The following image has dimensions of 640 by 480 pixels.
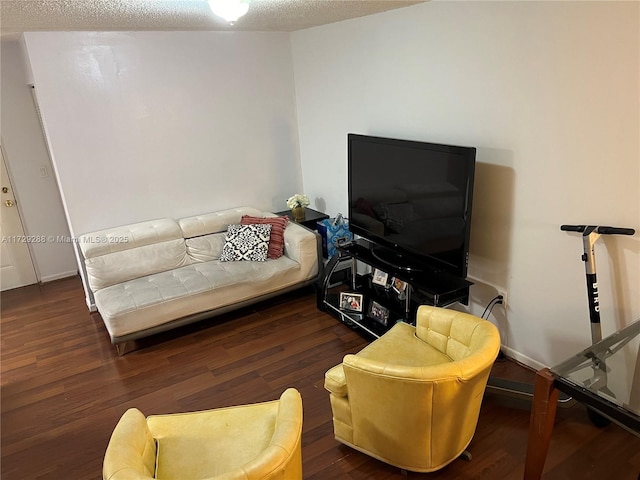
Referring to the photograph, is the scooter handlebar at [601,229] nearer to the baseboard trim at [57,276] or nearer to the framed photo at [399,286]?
the framed photo at [399,286]

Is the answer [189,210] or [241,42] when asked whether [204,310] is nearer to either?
[189,210]

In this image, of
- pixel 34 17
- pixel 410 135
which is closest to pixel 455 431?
pixel 410 135

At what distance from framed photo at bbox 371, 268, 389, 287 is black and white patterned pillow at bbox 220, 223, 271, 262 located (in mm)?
1016

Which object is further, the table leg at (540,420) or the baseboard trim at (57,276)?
the baseboard trim at (57,276)

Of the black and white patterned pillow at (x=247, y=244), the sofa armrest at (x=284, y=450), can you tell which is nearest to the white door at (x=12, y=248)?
the black and white patterned pillow at (x=247, y=244)

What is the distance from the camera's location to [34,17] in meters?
2.78

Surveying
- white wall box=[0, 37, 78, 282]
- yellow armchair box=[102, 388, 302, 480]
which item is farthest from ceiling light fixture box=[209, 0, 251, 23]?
white wall box=[0, 37, 78, 282]

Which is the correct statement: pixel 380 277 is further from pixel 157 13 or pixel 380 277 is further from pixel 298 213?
pixel 157 13

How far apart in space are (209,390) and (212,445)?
3.68 feet

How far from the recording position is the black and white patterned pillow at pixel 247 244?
4.05 m

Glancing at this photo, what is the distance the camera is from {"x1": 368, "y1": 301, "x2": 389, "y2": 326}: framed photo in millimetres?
3381

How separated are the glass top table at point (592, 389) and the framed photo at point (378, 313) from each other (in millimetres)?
1530

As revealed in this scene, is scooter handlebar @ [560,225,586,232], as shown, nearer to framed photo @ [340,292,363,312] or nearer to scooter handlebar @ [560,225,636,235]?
scooter handlebar @ [560,225,636,235]

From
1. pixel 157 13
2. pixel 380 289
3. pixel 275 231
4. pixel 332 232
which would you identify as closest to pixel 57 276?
pixel 275 231
